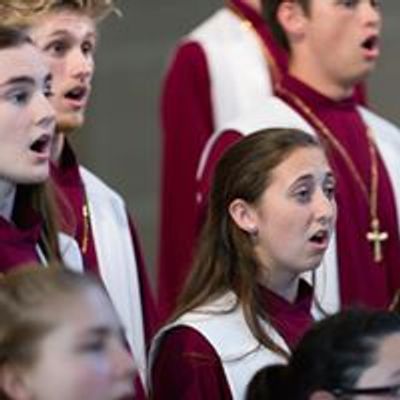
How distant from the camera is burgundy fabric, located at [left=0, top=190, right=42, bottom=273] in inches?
155

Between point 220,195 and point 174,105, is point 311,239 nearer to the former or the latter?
point 220,195

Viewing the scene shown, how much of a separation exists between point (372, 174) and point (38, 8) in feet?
2.90

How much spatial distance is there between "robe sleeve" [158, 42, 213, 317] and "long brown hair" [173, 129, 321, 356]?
112 cm

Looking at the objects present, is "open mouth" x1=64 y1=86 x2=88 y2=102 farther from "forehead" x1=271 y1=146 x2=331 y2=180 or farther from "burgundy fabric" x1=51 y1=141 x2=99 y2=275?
"forehead" x1=271 y1=146 x2=331 y2=180

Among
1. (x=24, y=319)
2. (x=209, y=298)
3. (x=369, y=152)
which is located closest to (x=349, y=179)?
(x=369, y=152)

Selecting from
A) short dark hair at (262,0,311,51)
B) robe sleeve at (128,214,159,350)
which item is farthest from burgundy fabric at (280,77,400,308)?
robe sleeve at (128,214,159,350)

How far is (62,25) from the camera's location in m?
4.78

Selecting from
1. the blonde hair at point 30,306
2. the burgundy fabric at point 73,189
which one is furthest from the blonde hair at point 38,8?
the blonde hair at point 30,306

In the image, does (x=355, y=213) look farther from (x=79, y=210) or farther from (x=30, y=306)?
(x=30, y=306)

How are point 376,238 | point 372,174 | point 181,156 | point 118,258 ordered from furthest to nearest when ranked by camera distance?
point 181,156
point 372,174
point 376,238
point 118,258

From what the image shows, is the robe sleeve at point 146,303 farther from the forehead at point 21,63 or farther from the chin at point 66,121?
the forehead at point 21,63

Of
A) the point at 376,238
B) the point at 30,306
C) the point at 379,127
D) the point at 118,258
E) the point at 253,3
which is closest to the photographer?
the point at 30,306

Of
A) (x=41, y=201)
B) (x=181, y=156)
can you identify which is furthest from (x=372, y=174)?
(x=41, y=201)

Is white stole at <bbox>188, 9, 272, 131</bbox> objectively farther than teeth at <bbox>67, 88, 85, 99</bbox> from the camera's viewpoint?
Yes
